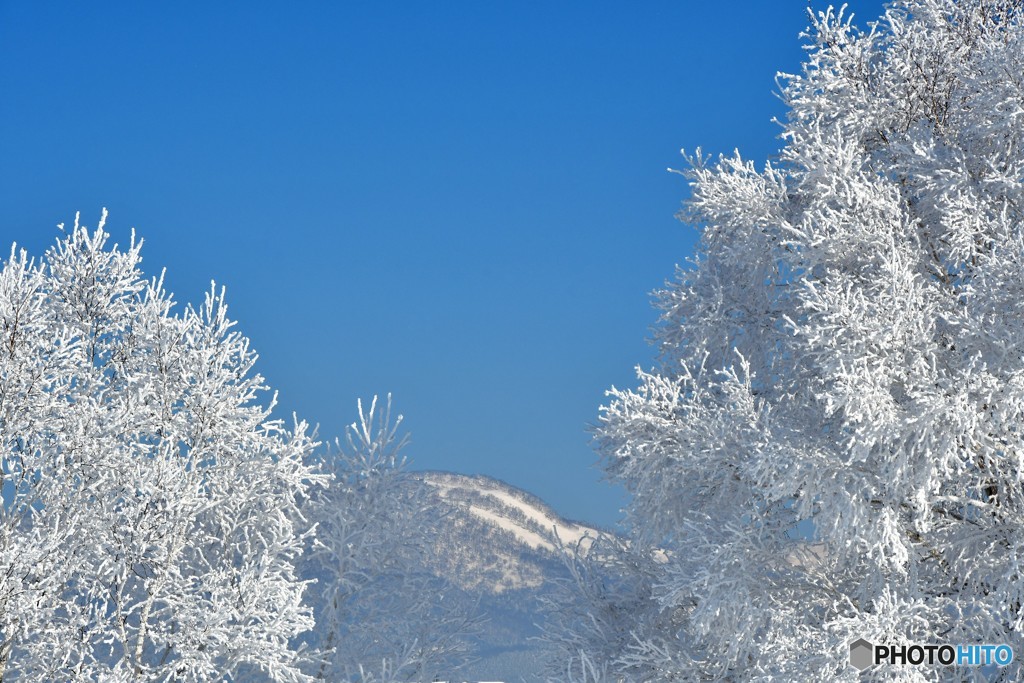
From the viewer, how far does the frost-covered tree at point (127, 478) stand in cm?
1117

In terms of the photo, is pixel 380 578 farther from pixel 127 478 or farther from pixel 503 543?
pixel 503 543

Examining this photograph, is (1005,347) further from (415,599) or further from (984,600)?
(415,599)

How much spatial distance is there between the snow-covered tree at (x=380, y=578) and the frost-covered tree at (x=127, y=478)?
3.46 m

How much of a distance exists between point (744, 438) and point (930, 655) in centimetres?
315

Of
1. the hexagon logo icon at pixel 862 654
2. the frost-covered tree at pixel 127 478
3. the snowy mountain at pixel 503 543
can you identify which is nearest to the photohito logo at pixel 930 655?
the hexagon logo icon at pixel 862 654

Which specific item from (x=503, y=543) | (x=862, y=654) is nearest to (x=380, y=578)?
(x=862, y=654)

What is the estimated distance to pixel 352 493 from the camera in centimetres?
1867

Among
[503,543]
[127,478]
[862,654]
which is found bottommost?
[862,654]

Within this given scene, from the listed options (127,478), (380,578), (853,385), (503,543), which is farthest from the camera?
(503,543)

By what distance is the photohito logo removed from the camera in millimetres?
10453

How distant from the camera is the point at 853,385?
409 inches

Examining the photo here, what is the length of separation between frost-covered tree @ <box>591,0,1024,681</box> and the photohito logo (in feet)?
0.41

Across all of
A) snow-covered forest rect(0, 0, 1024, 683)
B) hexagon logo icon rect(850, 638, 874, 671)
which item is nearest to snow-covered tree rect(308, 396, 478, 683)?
snow-covered forest rect(0, 0, 1024, 683)

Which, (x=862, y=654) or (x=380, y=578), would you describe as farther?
(x=380, y=578)
